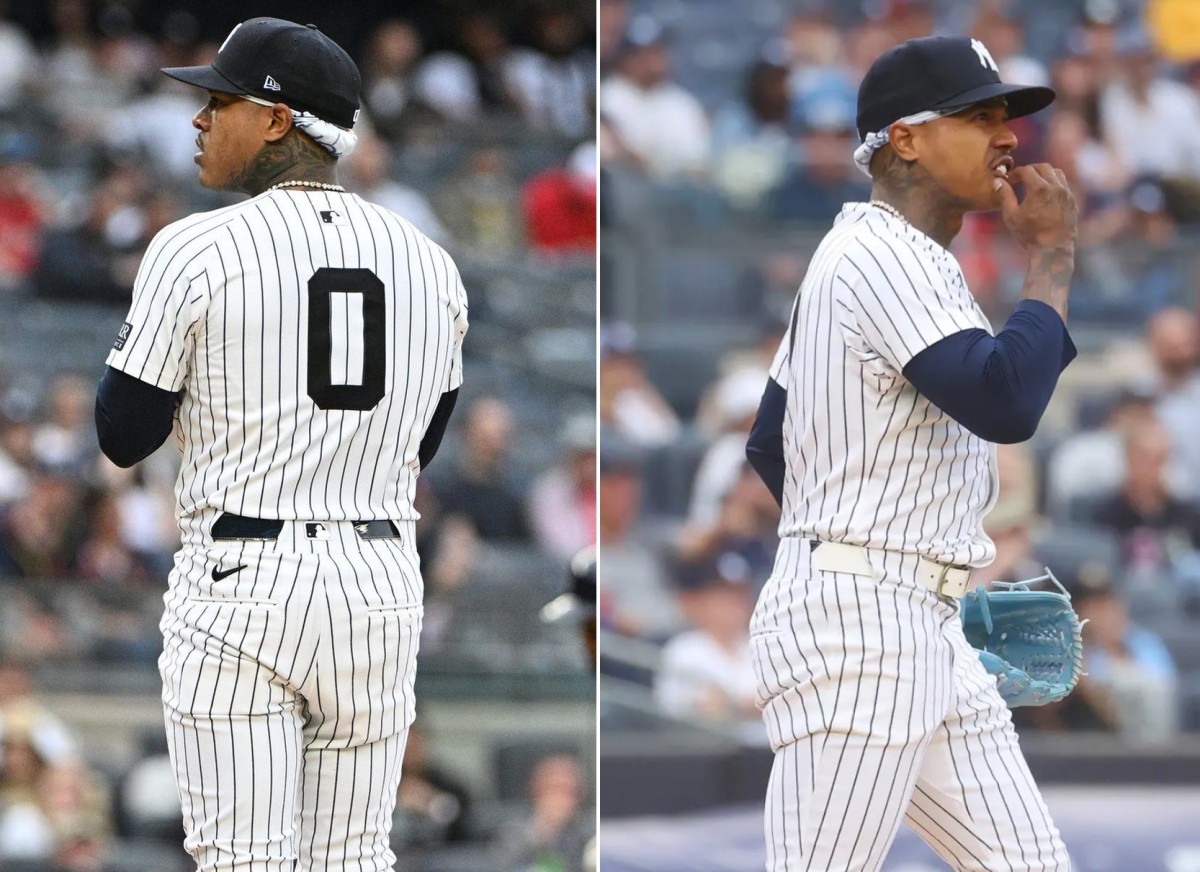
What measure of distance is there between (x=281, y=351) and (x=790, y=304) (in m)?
7.92

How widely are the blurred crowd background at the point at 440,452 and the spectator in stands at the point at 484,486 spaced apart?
0.5 inches

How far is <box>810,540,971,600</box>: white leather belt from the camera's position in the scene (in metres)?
3.00

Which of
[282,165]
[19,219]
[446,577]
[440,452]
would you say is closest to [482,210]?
Result: [440,452]

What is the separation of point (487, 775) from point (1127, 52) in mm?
7013

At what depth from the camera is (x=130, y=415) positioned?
2932 mm

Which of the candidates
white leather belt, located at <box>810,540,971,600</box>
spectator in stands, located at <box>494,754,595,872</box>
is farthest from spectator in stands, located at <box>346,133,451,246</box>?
white leather belt, located at <box>810,540,971,600</box>

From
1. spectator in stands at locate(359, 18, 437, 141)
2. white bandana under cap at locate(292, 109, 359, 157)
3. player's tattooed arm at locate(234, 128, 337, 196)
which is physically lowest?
player's tattooed arm at locate(234, 128, 337, 196)

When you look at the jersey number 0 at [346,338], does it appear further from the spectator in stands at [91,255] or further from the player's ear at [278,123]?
the spectator in stands at [91,255]

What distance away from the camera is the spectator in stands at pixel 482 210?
443 inches

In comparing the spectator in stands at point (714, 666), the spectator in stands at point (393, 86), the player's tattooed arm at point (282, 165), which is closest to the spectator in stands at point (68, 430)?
the spectator in stands at point (714, 666)

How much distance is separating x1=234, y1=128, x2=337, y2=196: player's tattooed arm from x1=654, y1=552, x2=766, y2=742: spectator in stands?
4.56m

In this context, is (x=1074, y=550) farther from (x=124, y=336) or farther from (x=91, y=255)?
(x=124, y=336)

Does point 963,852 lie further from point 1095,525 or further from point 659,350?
point 659,350

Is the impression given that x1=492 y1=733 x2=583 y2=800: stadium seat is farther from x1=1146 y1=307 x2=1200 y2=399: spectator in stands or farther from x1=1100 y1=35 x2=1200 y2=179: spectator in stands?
x1=1100 y1=35 x2=1200 y2=179: spectator in stands
